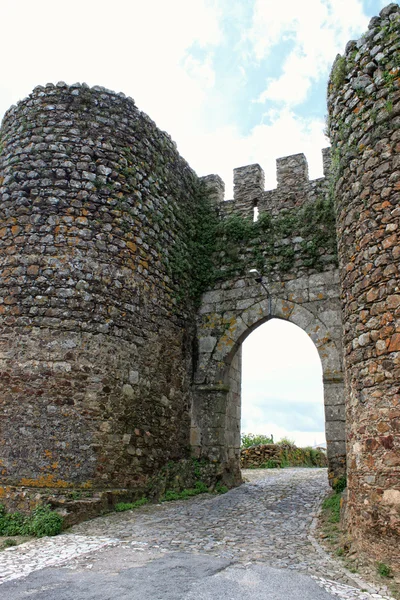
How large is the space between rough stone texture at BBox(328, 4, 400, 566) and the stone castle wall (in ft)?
9.84

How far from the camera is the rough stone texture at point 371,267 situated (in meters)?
3.96

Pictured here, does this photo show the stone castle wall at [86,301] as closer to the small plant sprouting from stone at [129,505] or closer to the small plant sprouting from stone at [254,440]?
the small plant sprouting from stone at [129,505]

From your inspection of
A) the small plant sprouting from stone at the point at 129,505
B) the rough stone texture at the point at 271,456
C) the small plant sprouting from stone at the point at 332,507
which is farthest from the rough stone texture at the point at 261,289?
the rough stone texture at the point at 271,456

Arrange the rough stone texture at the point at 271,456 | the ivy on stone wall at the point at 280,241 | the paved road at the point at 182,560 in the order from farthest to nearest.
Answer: the rough stone texture at the point at 271,456, the ivy on stone wall at the point at 280,241, the paved road at the point at 182,560

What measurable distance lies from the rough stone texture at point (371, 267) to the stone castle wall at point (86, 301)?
9.84ft

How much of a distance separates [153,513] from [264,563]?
231 centimetres

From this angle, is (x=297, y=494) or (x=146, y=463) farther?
(x=297, y=494)

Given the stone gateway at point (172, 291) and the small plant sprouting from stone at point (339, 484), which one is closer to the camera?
the stone gateway at point (172, 291)

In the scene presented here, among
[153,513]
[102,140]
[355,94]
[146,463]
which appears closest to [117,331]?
[146,463]

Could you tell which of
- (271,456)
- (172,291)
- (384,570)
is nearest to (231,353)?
(172,291)

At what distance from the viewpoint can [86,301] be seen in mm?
6344

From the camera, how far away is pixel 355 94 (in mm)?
5086

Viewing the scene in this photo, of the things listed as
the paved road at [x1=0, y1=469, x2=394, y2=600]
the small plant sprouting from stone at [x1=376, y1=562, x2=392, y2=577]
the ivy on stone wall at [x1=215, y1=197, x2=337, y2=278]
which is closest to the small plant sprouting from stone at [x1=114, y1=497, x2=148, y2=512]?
the paved road at [x1=0, y1=469, x2=394, y2=600]

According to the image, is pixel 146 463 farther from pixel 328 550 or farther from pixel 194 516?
pixel 328 550
